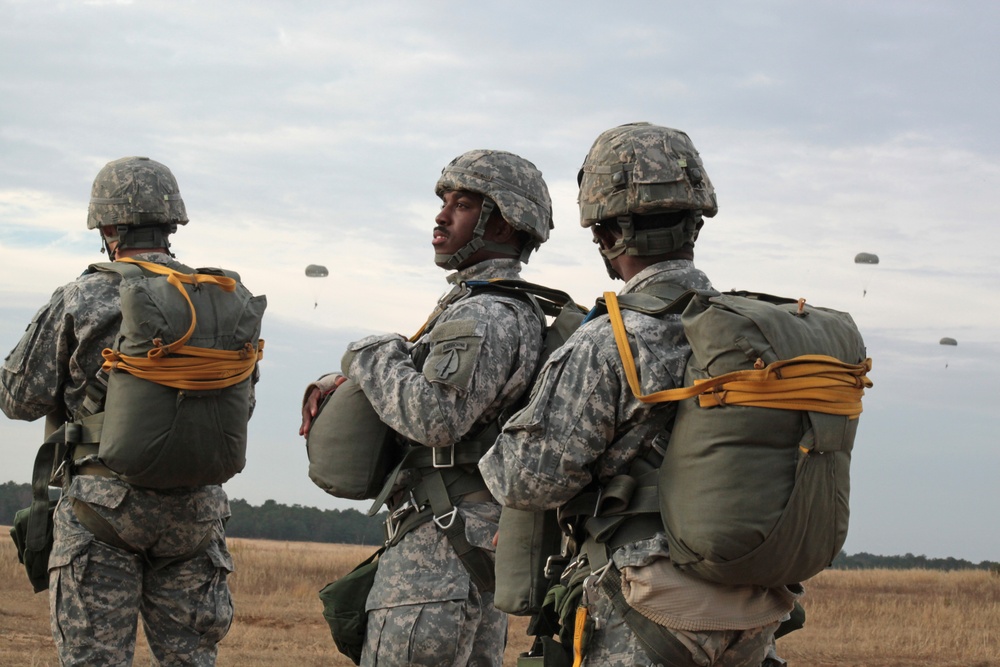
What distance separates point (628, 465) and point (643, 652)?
2.04ft

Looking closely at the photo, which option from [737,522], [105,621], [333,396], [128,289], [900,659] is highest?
[128,289]

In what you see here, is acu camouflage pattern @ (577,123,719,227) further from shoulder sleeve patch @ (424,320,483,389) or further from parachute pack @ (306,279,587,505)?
parachute pack @ (306,279,587,505)

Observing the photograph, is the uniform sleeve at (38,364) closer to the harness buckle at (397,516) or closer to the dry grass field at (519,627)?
the harness buckle at (397,516)

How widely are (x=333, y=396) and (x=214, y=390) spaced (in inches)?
40.2

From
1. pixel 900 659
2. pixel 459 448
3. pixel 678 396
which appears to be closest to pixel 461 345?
pixel 459 448

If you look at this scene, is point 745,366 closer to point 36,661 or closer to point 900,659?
point 36,661

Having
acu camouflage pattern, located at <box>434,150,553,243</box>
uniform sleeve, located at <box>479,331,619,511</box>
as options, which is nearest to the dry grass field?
acu camouflage pattern, located at <box>434,150,553,243</box>

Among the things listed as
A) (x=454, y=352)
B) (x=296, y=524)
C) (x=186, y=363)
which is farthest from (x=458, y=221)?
(x=296, y=524)

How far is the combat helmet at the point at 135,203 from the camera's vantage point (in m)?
6.78

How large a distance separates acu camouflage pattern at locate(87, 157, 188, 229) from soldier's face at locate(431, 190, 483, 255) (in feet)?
6.50

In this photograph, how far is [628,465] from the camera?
4.05m

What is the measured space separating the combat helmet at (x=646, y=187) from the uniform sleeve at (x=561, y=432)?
51 cm

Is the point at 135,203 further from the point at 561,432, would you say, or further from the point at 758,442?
the point at 758,442

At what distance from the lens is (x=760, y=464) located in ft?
11.7
